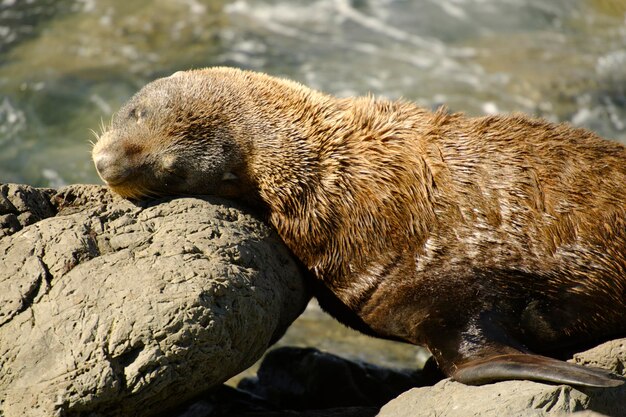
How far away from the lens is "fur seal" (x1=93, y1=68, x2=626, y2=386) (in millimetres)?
5559

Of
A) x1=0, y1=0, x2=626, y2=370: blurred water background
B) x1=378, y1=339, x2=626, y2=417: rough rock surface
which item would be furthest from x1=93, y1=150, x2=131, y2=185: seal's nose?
x1=0, y1=0, x2=626, y2=370: blurred water background

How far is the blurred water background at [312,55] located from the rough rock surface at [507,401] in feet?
19.2

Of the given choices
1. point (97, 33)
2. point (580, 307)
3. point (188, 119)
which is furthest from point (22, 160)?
point (580, 307)

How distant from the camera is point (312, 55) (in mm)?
13430

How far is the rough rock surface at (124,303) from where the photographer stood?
4.62m

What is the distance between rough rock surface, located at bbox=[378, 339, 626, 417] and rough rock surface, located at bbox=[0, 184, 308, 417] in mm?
954

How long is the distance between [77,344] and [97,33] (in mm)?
9404

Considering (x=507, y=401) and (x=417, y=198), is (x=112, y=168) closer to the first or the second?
(x=417, y=198)

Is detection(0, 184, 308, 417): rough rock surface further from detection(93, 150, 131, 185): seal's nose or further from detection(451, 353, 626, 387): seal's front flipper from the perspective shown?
detection(451, 353, 626, 387): seal's front flipper

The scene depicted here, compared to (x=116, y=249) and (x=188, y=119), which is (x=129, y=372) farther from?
(x=188, y=119)

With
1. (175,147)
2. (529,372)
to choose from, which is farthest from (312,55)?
(529,372)

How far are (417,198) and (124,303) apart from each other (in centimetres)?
198

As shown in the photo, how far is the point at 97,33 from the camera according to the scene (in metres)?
13.3

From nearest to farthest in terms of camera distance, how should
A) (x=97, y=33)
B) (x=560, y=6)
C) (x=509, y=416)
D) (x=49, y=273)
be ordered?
(x=509, y=416), (x=49, y=273), (x=97, y=33), (x=560, y=6)
